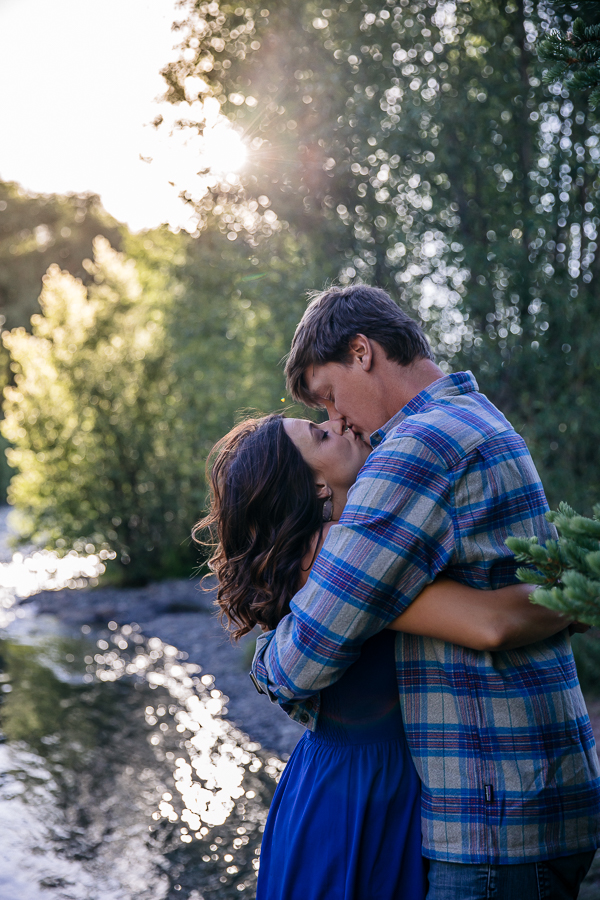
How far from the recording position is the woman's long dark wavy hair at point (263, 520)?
1.98m

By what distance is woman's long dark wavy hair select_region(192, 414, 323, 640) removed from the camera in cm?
198

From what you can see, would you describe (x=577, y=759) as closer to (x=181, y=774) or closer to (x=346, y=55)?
(x=181, y=774)

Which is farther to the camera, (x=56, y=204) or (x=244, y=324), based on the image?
(x=56, y=204)

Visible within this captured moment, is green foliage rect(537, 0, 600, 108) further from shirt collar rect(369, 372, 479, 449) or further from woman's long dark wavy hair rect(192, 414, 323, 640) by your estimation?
woman's long dark wavy hair rect(192, 414, 323, 640)

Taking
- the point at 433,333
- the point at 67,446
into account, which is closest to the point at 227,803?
the point at 433,333

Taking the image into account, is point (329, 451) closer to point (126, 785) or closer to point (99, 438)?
point (126, 785)

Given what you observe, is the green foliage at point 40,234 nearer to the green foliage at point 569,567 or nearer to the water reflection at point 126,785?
the water reflection at point 126,785

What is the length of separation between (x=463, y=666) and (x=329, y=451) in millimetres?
704

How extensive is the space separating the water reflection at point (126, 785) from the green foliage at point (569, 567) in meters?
4.02

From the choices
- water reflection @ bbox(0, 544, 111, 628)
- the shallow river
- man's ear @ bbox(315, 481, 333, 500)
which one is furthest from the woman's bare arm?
water reflection @ bbox(0, 544, 111, 628)

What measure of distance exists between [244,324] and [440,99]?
13.2ft

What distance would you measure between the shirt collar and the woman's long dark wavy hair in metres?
0.29

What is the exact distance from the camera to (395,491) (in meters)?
1.57

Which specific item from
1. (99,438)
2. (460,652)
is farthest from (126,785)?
(99,438)
